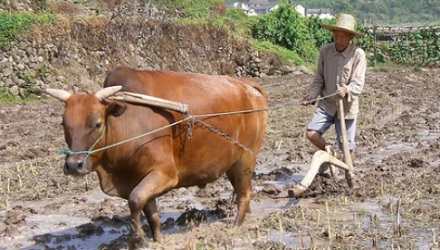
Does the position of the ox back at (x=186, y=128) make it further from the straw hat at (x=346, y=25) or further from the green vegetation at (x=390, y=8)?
the green vegetation at (x=390, y=8)

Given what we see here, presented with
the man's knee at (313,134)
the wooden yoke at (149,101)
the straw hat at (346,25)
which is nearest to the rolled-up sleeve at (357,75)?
the straw hat at (346,25)

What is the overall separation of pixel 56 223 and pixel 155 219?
1456 mm

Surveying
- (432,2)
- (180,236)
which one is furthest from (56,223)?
(432,2)

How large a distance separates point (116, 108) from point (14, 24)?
15.3m

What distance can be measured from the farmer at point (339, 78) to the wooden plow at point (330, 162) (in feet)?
0.67

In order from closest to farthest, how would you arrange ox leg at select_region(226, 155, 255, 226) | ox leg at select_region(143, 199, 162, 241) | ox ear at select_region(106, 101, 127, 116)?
1. ox ear at select_region(106, 101, 127, 116)
2. ox leg at select_region(143, 199, 162, 241)
3. ox leg at select_region(226, 155, 255, 226)

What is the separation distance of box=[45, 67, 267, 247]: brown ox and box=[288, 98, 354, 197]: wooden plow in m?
0.60

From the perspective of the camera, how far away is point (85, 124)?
4852 mm

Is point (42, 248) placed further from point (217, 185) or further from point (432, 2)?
point (432, 2)

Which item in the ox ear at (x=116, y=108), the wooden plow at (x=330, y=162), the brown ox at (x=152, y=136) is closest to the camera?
the brown ox at (x=152, y=136)

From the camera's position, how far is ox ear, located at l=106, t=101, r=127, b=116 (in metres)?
5.03

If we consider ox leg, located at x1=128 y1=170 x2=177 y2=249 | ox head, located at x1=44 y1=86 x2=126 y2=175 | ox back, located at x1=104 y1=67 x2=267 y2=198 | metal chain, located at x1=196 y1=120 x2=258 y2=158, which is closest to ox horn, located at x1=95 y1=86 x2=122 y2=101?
ox head, located at x1=44 y1=86 x2=126 y2=175

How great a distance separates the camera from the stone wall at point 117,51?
1908 cm

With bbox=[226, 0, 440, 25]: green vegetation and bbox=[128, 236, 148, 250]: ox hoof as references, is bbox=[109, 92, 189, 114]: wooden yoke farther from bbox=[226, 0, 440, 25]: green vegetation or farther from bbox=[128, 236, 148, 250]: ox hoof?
bbox=[226, 0, 440, 25]: green vegetation
